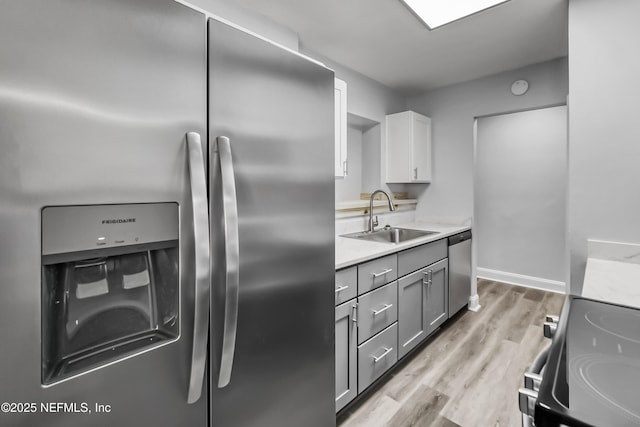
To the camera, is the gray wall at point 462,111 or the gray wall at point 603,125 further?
the gray wall at point 462,111

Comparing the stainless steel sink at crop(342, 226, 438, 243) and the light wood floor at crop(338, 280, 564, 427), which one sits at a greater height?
the stainless steel sink at crop(342, 226, 438, 243)

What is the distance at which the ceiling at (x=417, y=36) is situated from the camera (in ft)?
6.01

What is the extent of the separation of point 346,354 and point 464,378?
97 cm

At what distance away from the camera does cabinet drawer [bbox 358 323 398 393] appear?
5.48 ft

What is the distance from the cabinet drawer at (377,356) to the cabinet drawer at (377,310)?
5 cm

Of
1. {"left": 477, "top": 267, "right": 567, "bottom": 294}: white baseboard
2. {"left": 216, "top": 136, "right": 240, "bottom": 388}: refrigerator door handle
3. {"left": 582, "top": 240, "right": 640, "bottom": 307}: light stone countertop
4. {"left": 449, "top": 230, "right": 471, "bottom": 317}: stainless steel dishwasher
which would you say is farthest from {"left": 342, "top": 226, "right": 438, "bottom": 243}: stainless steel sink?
{"left": 477, "top": 267, "right": 567, "bottom": 294}: white baseboard

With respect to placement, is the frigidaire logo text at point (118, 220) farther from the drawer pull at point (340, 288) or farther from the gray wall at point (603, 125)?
the gray wall at point (603, 125)

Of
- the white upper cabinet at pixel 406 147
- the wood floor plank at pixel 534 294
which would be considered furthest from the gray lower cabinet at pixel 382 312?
the wood floor plank at pixel 534 294

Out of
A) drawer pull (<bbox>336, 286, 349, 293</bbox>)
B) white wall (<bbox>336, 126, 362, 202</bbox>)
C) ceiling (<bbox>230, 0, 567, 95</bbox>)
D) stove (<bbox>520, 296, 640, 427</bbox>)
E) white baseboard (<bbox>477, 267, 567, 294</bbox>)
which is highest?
ceiling (<bbox>230, 0, 567, 95</bbox>)

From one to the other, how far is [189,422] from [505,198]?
441 cm

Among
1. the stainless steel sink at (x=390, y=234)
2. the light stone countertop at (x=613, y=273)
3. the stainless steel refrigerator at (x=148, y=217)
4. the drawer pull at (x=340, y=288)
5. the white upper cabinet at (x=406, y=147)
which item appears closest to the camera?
the stainless steel refrigerator at (x=148, y=217)

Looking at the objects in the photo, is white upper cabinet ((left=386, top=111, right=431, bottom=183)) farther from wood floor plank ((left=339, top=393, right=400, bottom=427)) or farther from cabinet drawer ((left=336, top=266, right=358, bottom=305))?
wood floor plank ((left=339, top=393, right=400, bottom=427))

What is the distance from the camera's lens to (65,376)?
600mm

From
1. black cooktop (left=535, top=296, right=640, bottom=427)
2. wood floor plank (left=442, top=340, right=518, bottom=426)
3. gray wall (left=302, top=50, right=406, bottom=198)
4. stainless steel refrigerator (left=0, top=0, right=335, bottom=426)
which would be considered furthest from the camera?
gray wall (left=302, top=50, right=406, bottom=198)
